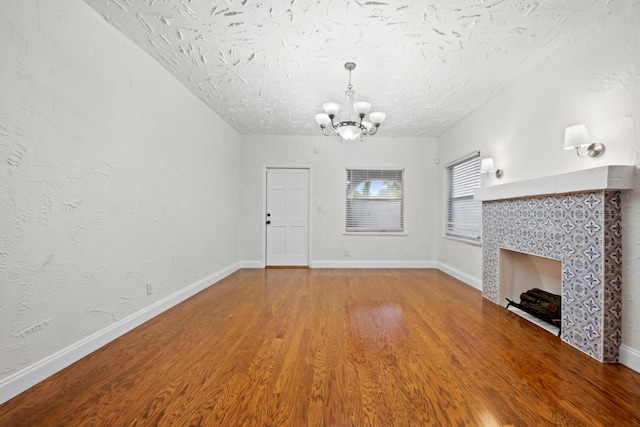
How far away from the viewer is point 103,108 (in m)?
2.24

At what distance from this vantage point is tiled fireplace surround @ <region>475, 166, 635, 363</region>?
1995 mm

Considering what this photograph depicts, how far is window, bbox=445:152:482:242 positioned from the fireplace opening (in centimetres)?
82

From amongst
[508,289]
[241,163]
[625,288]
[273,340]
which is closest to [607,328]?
[625,288]

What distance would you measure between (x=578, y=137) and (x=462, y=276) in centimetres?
279

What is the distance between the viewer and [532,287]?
3182 millimetres

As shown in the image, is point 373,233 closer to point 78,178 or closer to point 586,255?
point 586,255

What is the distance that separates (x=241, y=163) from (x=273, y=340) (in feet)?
12.9

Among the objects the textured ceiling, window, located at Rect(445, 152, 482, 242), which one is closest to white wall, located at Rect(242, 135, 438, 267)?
window, located at Rect(445, 152, 482, 242)

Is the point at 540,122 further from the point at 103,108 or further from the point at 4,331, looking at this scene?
the point at 4,331

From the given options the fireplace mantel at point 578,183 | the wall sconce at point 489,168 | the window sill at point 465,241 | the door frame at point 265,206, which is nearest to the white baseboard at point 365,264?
the door frame at point 265,206

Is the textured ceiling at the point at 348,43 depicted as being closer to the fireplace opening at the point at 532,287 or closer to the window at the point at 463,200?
the window at the point at 463,200

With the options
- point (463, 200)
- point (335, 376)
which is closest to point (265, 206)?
point (463, 200)

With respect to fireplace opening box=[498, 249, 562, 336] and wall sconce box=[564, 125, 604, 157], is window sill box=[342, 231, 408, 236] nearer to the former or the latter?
fireplace opening box=[498, 249, 562, 336]

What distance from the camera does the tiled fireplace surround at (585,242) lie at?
1995 mm
